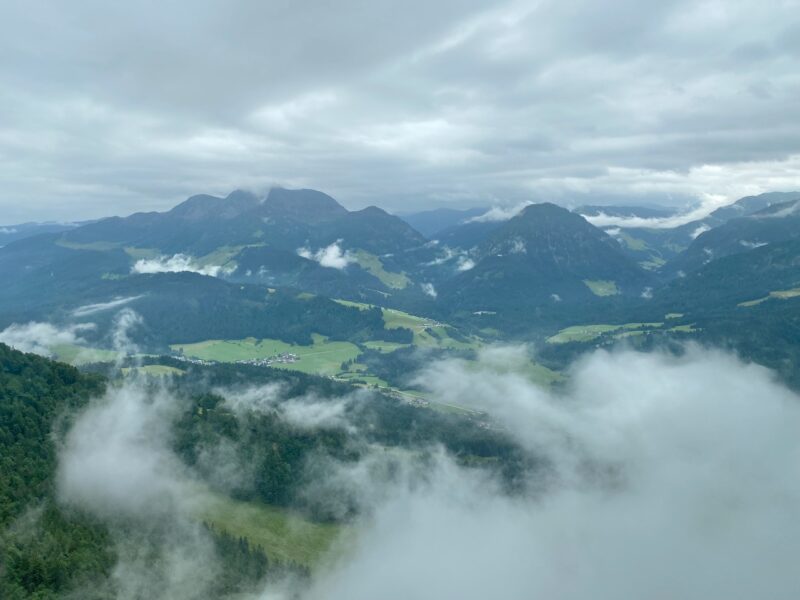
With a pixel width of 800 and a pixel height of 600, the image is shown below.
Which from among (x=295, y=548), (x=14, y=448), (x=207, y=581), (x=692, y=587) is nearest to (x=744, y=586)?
(x=692, y=587)

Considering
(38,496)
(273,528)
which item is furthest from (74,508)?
(273,528)

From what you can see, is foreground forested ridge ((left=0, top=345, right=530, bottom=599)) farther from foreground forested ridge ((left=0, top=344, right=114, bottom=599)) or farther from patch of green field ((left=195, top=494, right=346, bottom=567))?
patch of green field ((left=195, top=494, right=346, bottom=567))

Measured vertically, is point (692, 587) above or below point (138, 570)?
below

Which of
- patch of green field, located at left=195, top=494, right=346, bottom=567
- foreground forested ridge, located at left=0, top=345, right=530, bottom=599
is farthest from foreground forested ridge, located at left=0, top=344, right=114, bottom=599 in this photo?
patch of green field, located at left=195, top=494, right=346, bottom=567

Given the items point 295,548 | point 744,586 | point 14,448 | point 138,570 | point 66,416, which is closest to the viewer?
point 138,570

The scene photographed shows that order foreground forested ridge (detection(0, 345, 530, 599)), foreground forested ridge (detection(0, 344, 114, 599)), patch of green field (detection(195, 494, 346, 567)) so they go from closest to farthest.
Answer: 1. foreground forested ridge (detection(0, 344, 114, 599))
2. foreground forested ridge (detection(0, 345, 530, 599))
3. patch of green field (detection(195, 494, 346, 567))

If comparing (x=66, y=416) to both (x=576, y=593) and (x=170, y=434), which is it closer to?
(x=170, y=434)

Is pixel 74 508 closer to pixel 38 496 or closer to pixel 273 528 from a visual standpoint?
pixel 38 496

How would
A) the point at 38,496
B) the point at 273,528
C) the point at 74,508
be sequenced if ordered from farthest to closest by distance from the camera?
the point at 273,528 → the point at 74,508 → the point at 38,496
